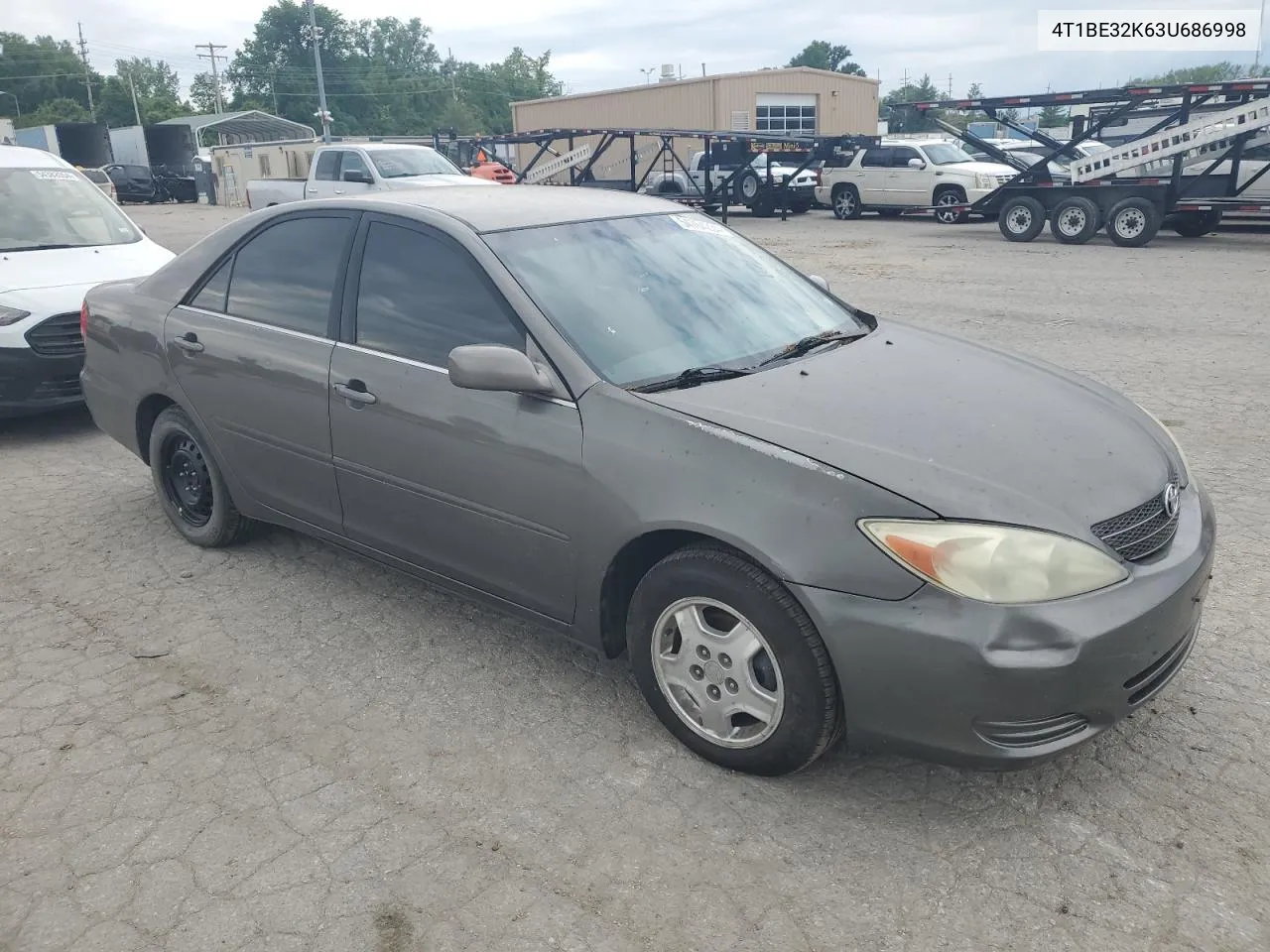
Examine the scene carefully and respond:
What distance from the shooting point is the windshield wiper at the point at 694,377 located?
A: 3124 mm

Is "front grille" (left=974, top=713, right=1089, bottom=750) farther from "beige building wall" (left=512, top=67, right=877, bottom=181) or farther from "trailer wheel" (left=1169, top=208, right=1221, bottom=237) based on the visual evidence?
"beige building wall" (left=512, top=67, right=877, bottom=181)

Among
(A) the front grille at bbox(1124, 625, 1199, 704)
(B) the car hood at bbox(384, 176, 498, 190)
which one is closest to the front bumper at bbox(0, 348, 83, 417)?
(A) the front grille at bbox(1124, 625, 1199, 704)

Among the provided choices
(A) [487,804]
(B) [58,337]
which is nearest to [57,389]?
(B) [58,337]

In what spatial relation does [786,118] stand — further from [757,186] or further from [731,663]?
[731,663]

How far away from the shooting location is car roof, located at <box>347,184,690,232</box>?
3699 mm

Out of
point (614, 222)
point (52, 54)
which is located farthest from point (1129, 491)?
point (52, 54)

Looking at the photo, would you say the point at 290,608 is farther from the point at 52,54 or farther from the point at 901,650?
the point at 52,54

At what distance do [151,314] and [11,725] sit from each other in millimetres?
2010

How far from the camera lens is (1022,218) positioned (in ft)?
58.4

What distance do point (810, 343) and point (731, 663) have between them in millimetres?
1297

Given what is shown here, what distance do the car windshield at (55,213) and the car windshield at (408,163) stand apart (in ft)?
31.6

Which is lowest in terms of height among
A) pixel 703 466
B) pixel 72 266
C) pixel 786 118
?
pixel 703 466

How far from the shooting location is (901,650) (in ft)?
8.32

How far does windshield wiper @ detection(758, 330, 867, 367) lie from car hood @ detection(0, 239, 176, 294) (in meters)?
4.99
